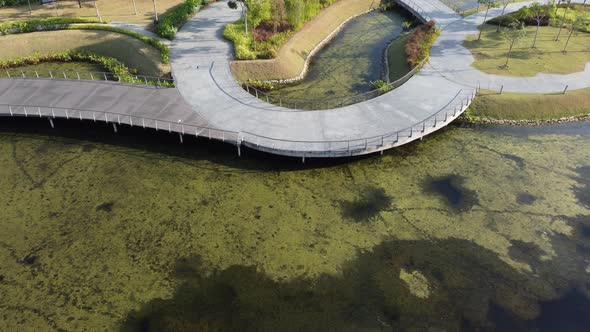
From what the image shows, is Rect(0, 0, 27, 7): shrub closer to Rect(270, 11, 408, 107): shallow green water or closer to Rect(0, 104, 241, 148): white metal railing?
Rect(0, 104, 241, 148): white metal railing

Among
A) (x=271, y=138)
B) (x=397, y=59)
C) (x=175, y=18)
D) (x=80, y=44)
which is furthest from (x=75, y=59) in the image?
(x=397, y=59)

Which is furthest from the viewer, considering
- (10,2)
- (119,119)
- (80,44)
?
(10,2)

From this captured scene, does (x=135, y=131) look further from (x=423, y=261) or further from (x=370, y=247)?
(x=423, y=261)

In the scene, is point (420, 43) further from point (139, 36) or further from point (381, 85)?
point (139, 36)

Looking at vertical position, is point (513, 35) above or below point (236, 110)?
above

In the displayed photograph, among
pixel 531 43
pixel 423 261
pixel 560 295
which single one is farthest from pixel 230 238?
pixel 531 43

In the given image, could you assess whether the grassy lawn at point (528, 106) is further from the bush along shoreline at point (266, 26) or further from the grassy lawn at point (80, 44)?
the grassy lawn at point (80, 44)
